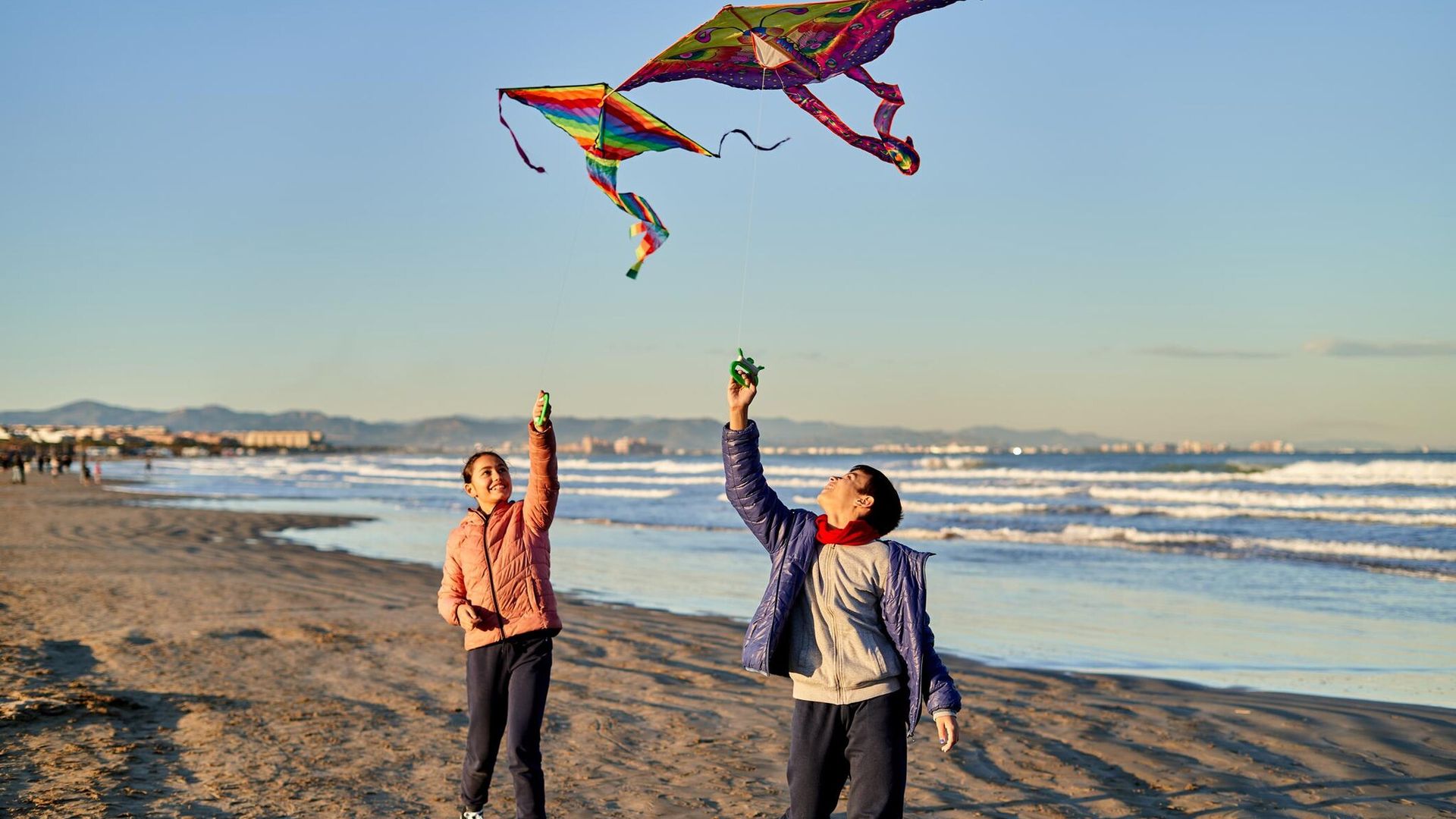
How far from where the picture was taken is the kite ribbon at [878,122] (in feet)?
18.0

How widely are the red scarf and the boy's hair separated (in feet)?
0.07

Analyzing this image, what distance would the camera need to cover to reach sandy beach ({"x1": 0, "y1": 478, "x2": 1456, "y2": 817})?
5.91m

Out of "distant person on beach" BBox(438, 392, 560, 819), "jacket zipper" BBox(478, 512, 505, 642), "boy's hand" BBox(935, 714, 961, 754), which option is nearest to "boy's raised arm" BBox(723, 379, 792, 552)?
"boy's hand" BBox(935, 714, 961, 754)

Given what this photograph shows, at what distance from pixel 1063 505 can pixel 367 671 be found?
2863cm

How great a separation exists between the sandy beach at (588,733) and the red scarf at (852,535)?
7.78 ft

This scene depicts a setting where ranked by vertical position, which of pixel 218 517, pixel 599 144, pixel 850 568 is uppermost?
pixel 599 144

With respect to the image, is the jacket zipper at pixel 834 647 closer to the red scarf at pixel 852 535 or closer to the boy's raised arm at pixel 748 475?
the red scarf at pixel 852 535

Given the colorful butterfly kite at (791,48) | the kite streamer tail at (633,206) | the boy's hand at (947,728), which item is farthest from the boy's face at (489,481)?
the boy's hand at (947,728)

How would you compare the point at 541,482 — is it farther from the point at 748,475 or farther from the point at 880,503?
the point at 880,503

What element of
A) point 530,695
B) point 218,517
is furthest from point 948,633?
point 218,517

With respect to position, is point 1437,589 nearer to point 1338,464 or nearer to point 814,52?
point 814,52

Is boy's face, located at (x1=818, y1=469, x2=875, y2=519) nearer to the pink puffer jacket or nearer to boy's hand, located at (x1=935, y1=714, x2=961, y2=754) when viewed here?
boy's hand, located at (x1=935, y1=714, x2=961, y2=754)

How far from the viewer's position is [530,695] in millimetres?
4836

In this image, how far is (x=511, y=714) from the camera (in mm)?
4840
